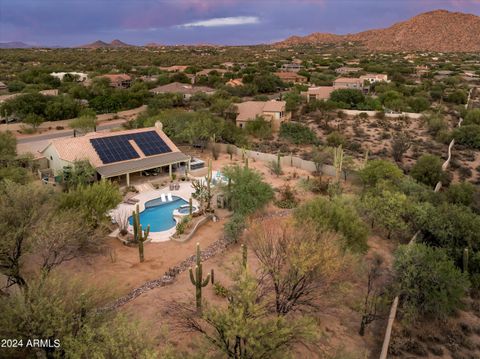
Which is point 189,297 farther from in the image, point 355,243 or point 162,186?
point 162,186

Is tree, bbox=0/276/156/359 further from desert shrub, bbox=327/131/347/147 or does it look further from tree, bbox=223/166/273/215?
desert shrub, bbox=327/131/347/147

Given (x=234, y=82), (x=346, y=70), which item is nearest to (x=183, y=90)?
(x=234, y=82)

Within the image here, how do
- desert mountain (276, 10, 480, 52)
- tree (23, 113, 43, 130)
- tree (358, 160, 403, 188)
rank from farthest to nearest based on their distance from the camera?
desert mountain (276, 10, 480, 52), tree (23, 113, 43, 130), tree (358, 160, 403, 188)

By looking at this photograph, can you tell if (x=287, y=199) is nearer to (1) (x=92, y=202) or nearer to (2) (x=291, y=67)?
(1) (x=92, y=202)

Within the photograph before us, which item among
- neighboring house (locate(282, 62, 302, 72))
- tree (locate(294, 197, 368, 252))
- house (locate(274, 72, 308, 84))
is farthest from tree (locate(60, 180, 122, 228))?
neighboring house (locate(282, 62, 302, 72))

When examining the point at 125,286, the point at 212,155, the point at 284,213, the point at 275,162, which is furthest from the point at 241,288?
the point at 212,155
